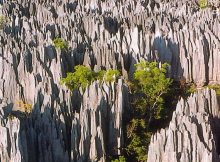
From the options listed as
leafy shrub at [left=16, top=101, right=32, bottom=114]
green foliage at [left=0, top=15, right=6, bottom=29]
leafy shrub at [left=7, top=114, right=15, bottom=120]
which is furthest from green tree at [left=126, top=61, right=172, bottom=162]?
green foliage at [left=0, top=15, right=6, bottom=29]

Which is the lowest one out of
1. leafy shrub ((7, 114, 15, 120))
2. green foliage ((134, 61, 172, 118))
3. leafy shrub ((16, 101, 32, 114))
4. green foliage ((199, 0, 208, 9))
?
leafy shrub ((7, 114, 15, 120))

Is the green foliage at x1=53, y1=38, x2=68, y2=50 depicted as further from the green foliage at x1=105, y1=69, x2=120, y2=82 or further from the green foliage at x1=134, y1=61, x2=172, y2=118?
the green foliage at x1=134, y1=61, x2=172, y2=118

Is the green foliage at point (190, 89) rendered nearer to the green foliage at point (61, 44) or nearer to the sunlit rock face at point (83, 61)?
the sunlit rock face at point (83, 61)

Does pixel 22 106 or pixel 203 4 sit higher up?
pixel 203 4

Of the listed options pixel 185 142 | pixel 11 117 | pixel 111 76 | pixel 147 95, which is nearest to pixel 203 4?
pixel 147 95

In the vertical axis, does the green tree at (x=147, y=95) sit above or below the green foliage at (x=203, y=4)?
below

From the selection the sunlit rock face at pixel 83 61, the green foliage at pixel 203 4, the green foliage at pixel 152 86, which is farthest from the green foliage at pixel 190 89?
the green foliage at pixel 203 4

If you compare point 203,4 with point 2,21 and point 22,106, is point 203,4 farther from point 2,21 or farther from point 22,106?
point 22,106

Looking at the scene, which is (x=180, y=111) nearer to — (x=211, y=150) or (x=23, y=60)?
(x=211, y=150)
